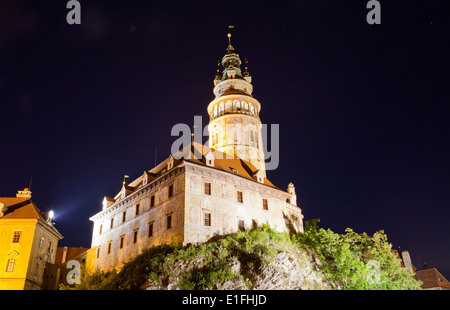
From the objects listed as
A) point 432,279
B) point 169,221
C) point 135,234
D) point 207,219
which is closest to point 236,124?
point 207,219

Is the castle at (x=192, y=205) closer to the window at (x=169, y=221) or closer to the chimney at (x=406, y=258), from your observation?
the window at (x=169, y=221)

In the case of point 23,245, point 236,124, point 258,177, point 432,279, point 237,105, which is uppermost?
point 237,105

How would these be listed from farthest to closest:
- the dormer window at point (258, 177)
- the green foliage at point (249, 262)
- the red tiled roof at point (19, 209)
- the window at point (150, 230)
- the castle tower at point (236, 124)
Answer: the castle tower at point (236, 124)
the dormer window at point (258, 177)
the red tiled roof at point (19, 209)
the window at point (150, 230)
the green foliage at point (249, 262)

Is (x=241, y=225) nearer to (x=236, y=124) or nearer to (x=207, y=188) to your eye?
(x=207, y=188)

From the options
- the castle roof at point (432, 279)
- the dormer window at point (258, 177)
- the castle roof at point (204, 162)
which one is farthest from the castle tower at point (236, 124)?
the castle roof at point (432, 279)

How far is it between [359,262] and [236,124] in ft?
95.8

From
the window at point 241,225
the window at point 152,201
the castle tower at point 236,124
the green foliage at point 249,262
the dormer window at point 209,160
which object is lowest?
the green foliage at point 249,262

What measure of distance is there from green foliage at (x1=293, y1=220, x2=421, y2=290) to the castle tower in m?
18.4

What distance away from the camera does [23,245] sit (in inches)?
1719

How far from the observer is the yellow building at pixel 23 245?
41.9 metres

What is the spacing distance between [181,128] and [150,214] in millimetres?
13960

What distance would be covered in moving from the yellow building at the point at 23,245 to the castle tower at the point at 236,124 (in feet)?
90.2

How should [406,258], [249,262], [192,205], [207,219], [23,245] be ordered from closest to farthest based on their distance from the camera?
[249,262]
[192,205]
[207,219]
[23,245]
[406,258]
